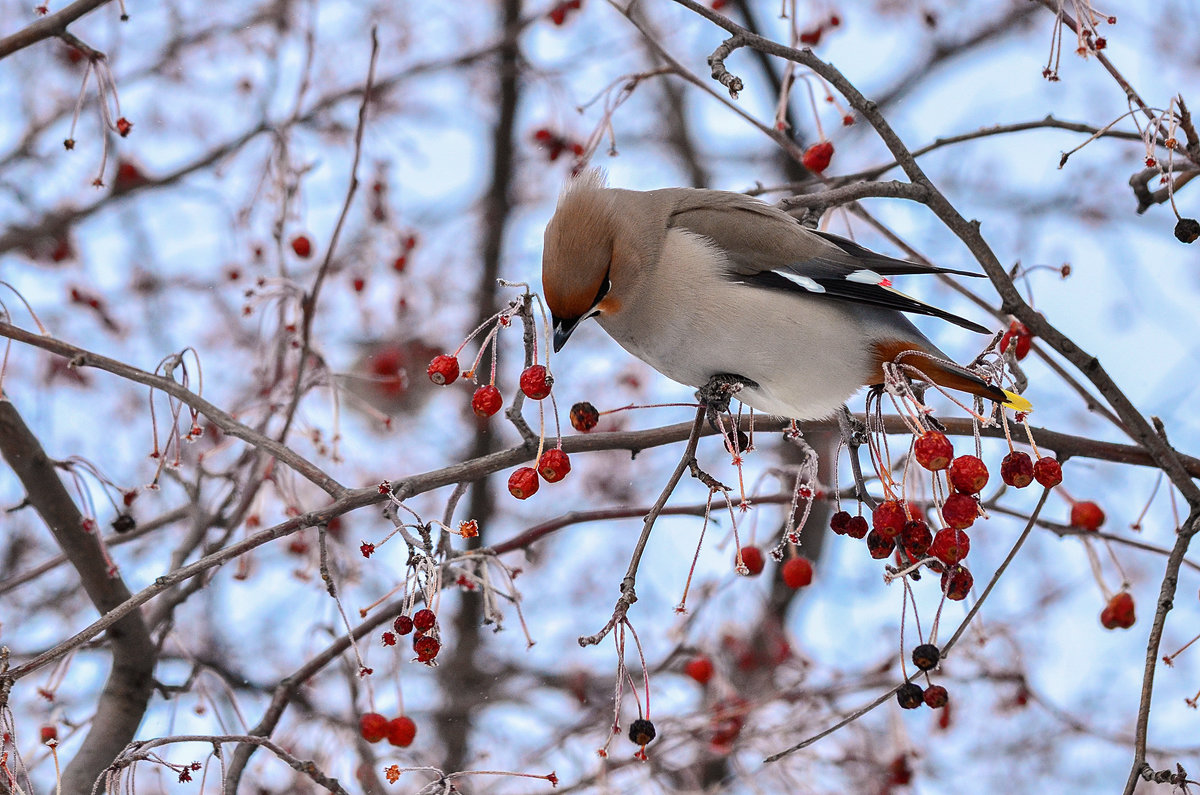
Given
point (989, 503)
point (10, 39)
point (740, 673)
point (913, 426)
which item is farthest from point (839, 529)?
point (740, 673)

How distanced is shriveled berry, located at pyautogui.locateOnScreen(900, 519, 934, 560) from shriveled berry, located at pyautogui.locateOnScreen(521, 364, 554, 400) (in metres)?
0.72

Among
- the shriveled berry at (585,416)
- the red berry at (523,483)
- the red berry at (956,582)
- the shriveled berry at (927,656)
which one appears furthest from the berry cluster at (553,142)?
the shriveled berry at (927,656)

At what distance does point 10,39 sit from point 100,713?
1.55m

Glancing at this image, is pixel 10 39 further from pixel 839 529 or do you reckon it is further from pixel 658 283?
pixel 839 529

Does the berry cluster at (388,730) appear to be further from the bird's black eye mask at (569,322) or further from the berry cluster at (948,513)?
the berry cluster at (948,513)

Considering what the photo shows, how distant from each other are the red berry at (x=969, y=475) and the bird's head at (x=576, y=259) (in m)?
0.92

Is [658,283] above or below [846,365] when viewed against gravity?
above

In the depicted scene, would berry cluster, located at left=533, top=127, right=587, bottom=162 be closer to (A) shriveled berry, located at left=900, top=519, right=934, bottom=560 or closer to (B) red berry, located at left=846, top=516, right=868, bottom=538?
(B) red berry, located at left=846, top=516, right=868, bottom=538

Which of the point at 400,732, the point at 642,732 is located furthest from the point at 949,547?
the point at 400,732

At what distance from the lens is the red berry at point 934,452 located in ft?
6.54

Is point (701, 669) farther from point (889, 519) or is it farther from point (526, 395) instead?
point (526, 395)

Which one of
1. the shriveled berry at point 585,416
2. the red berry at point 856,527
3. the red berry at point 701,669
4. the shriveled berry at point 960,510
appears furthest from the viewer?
the red berry at point 701,669

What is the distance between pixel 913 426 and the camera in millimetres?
2094

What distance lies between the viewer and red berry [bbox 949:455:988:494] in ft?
6.70
